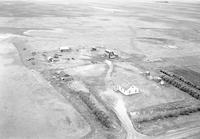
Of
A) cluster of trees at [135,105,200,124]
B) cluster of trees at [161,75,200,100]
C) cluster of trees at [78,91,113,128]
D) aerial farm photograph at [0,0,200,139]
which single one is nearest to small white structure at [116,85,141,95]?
aerial farm photograph at [0,0,200,139]

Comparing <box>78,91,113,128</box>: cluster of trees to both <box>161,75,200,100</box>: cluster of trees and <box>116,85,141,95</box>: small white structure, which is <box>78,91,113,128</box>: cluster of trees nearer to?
<box>116,85,141,95</box>: small white structure

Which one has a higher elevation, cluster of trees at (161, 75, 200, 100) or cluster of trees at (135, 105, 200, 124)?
cluster of trees at (161, 75, 200, 100)

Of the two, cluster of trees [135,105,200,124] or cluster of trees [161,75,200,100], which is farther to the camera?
→ cluster of trees [161,75,200,100]

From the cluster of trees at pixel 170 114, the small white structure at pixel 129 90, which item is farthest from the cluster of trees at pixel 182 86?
the small white structure at pixel 129 90

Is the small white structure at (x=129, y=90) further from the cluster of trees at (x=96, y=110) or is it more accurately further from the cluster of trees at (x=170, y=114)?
the cluster of trees at (x=170, y=114)

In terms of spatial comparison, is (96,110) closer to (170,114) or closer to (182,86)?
(170,114)

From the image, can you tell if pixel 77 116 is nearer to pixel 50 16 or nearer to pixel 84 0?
pixel 50 16

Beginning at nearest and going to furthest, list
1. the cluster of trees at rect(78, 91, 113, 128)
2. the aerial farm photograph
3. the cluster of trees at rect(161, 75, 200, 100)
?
1. the aerial farm photograph
2. the cluster of trees at rect(78, 91, 113, 128)
3. the cluster of trees at rect(161, 75, 200, 100)
